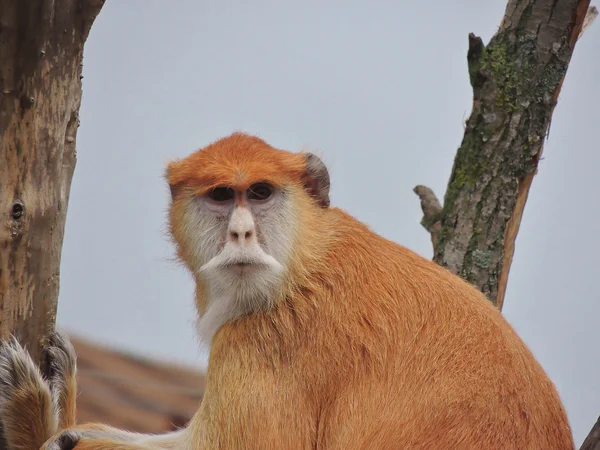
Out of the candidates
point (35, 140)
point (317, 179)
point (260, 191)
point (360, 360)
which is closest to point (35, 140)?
point (35, 140)

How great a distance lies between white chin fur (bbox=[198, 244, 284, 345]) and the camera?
138 inches

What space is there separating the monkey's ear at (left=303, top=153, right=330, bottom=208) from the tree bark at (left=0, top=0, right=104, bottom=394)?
107cm

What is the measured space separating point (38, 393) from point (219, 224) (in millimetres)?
1130

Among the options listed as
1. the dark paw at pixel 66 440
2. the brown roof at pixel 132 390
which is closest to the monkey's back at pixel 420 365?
the dark paw at pixel 66 440

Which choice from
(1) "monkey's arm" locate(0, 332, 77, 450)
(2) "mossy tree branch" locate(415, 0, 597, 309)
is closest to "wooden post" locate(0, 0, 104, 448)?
(1) "monkey's arm" locate(0, 332, 77, 450)

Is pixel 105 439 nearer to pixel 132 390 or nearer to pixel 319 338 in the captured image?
pixel 319 338

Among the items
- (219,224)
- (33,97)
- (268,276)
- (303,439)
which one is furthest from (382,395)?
(33,97)

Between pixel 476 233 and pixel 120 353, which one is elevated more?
pixel 476 233

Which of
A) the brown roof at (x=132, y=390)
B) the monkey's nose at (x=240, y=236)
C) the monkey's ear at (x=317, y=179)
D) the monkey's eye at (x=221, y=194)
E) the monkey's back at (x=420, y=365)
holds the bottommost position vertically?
the brown roof at (x=132, y=390)

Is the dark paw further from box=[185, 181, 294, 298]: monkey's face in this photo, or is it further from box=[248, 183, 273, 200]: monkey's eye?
box=[248, 183, 273, 200]: monkey's eye

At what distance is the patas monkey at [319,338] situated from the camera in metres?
3.43

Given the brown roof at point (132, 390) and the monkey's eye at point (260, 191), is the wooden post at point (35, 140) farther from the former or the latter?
the brown roof at point (132, 390)

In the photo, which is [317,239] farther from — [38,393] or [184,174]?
[38,393]

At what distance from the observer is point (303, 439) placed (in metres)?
3.57
